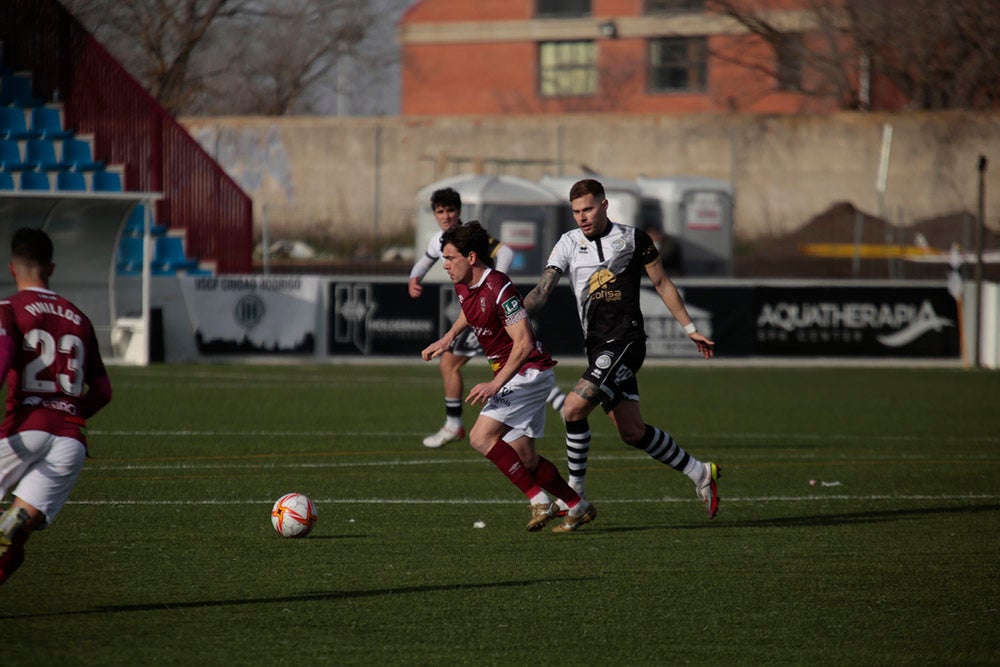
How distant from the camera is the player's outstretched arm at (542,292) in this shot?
8.20 metres

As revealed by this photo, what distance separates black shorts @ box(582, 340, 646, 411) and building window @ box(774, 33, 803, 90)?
127ft

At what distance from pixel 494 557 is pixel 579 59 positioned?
50.5 meters

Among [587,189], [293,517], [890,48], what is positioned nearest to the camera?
[293,517]

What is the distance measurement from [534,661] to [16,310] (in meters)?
2.58

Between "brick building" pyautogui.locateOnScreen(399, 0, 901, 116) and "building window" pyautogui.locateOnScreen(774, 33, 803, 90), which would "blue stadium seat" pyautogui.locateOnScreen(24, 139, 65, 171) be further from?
"brick building" pyautogui.locateOnScreen(399, 0, 901, 116)

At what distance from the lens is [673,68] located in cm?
5441

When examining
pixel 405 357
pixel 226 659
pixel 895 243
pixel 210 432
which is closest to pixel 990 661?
pixel 226 659

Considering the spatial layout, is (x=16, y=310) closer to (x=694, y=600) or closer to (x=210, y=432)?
(x=694, y=600)

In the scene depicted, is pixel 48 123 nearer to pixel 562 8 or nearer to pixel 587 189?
pixel 587 189

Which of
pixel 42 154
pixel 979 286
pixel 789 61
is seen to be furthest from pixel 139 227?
pixel 789 61

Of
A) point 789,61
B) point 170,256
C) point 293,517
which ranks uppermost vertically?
point 789,61

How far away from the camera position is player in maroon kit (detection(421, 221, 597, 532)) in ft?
26.0

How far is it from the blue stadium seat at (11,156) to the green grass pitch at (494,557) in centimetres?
1155

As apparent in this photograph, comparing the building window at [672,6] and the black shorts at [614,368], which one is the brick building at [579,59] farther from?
the black shorts at [614,368]
